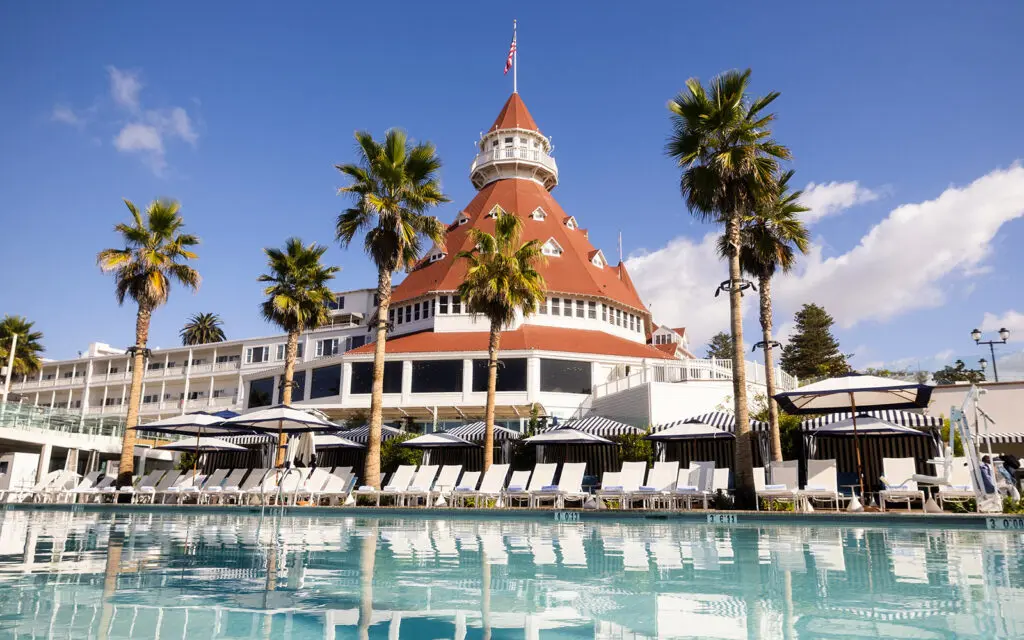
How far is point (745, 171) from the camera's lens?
63.6 ft

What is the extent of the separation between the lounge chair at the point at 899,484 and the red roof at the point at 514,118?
116 feet

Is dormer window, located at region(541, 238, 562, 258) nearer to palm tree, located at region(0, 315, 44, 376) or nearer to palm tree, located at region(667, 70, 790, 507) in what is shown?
palm tree, located at region(667, 70, 790, 507)

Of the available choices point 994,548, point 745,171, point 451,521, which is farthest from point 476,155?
point 994,548

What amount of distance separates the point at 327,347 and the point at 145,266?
66.3 ft

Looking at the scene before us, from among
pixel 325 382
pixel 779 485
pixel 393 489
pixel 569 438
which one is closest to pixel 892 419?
pixel 779 485

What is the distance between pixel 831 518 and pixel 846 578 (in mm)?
8244

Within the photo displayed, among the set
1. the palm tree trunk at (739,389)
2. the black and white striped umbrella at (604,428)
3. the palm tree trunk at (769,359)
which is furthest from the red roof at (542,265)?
the palm tree trunk at (739,389)

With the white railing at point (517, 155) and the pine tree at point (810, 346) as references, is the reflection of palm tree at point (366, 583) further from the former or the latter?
the pine tree at point (810, 346)

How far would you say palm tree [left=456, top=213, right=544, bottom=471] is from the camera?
24688 millimetres

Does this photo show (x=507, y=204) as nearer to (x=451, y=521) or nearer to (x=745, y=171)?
(x=745, y=171)

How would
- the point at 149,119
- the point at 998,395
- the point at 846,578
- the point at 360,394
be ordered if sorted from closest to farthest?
the point at 846,578 → the point at 149,119 → the point at 998,395 → the point at 360,394

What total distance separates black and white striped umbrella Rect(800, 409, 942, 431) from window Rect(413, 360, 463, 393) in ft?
50.3

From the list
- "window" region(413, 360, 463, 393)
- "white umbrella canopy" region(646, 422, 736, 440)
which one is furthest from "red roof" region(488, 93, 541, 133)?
"white umbrella canopy" region(646, 422, 736, 440)

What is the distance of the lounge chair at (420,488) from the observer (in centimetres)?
2125
